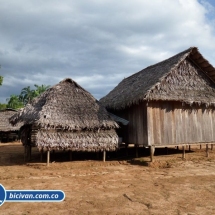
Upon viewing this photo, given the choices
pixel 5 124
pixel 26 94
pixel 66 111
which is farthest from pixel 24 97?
pixel 66 111

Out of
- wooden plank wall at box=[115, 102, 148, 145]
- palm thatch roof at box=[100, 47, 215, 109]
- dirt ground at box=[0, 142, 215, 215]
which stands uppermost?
Answer: palm thatch roof at box=[100, 47, 215, 109]

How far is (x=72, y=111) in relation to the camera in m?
12.7

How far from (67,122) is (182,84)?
672 cm

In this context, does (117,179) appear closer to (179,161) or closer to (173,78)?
(179,161)

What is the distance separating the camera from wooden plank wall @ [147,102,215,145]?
12.8m

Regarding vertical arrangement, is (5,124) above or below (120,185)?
above

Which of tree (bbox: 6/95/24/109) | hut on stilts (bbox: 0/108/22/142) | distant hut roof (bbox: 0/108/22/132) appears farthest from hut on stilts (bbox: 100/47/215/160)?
tree (bbox: 6/95/24/109)

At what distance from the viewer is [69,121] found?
12133mm

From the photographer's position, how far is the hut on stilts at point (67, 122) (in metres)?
11.6

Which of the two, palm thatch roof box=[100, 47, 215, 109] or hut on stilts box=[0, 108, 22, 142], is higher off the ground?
palm thatch roof box=[100, 47, 215, 109]

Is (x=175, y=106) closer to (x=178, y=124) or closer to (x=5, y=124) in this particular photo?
(x=178, y=124)

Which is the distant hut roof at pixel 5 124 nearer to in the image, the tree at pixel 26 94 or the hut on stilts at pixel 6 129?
the hut on stilts at pixel 6 129

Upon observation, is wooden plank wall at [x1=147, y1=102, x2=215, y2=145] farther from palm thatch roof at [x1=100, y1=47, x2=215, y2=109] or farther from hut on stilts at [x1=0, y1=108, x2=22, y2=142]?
hut on stilts at [x1=0, y1=108, x2=22, y2=142]

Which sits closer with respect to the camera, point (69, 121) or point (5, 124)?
point (69, 121)
